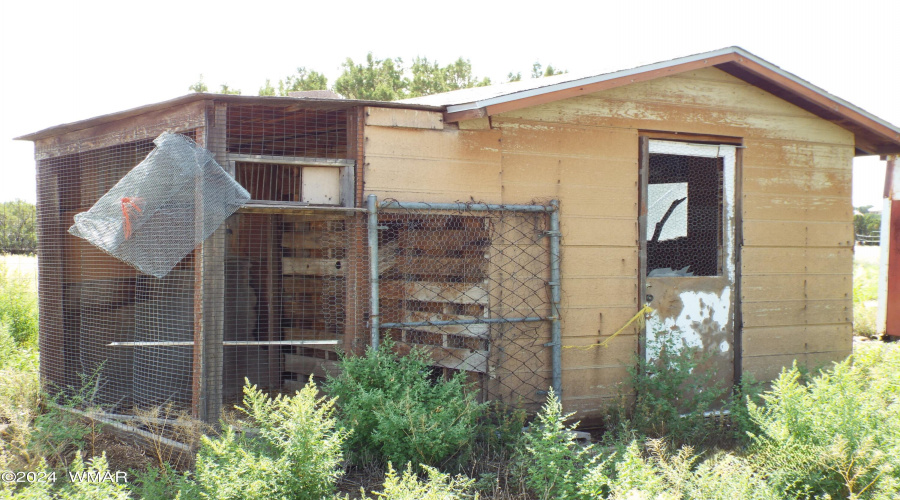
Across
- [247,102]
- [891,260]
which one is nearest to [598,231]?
[247,102]

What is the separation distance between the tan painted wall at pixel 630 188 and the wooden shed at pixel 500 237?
20mm

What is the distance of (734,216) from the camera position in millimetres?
7004

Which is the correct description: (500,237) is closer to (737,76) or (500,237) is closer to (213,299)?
(213,299)

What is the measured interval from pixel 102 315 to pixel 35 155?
1887 millimetres

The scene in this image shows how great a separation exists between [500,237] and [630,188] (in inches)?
59.4

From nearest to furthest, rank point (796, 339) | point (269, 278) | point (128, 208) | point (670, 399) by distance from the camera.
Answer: point (128, 208) < point (670, 399) < point (796, 339) < point (269, 278)

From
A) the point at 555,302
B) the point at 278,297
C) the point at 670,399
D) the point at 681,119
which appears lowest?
the point at 670,399

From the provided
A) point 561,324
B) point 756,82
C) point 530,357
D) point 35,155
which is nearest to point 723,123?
point 756,82

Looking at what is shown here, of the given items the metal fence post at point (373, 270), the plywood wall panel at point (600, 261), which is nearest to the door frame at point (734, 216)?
the plywood wall panel at point (600, 261)

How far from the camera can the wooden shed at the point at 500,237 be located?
5762 mm

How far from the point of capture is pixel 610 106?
656 centimetres

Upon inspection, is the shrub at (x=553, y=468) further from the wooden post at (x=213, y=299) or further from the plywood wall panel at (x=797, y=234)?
the plywood wall panel at (x=797, y=234)

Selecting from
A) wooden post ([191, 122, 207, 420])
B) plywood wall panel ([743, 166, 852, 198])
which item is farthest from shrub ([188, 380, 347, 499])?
plywood wall panel ([743, 166, 852, 198])

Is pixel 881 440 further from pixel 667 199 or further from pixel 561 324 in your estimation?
pixel 667 199
